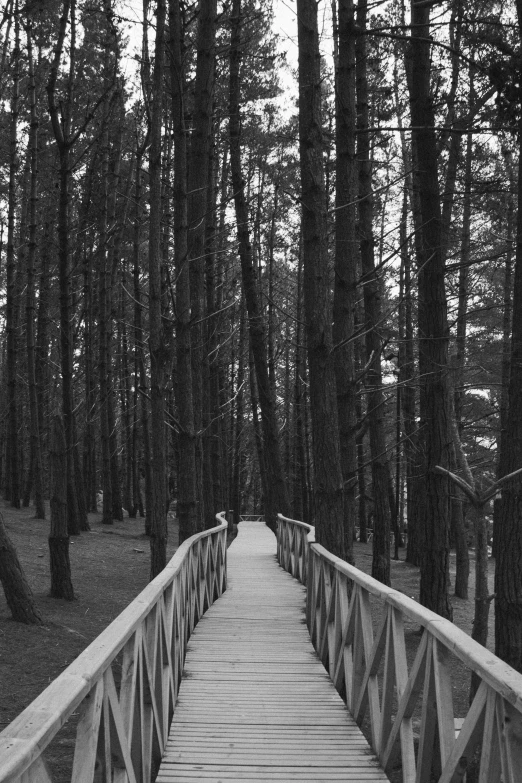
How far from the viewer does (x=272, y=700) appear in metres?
5.79

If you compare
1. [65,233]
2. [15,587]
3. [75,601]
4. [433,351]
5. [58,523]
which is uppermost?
[65,233]

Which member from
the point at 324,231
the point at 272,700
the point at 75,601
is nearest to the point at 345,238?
the point at 324,231

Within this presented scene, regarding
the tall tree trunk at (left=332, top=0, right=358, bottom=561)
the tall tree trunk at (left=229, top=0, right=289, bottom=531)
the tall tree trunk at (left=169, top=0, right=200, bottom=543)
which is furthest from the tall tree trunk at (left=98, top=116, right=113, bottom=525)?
the tall tree trunk at (left=332, top=0, right=358, bottom=561)

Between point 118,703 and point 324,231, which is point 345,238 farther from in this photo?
point 118,703

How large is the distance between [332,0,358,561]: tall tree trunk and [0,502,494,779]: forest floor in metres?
3.48

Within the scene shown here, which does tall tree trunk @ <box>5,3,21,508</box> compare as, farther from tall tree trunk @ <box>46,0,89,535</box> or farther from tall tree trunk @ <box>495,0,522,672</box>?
tall tree trunk @ <box>495,0,522,672</box>

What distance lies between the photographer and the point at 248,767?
4336 millimetres

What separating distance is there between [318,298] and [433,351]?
1.91 metres

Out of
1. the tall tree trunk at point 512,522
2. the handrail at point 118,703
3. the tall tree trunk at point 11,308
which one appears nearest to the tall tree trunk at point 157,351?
the handrail at point 118,703

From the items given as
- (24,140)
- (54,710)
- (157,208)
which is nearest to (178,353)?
(157,208)

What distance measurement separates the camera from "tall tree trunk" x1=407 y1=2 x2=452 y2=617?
9930mm

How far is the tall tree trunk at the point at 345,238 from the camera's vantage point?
34.3ft

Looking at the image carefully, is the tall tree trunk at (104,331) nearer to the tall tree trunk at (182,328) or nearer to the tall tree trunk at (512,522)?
the tall tree trunk at (182,328)

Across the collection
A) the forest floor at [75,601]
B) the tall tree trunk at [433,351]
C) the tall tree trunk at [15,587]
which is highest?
the tall tree trunk at [433,351]
